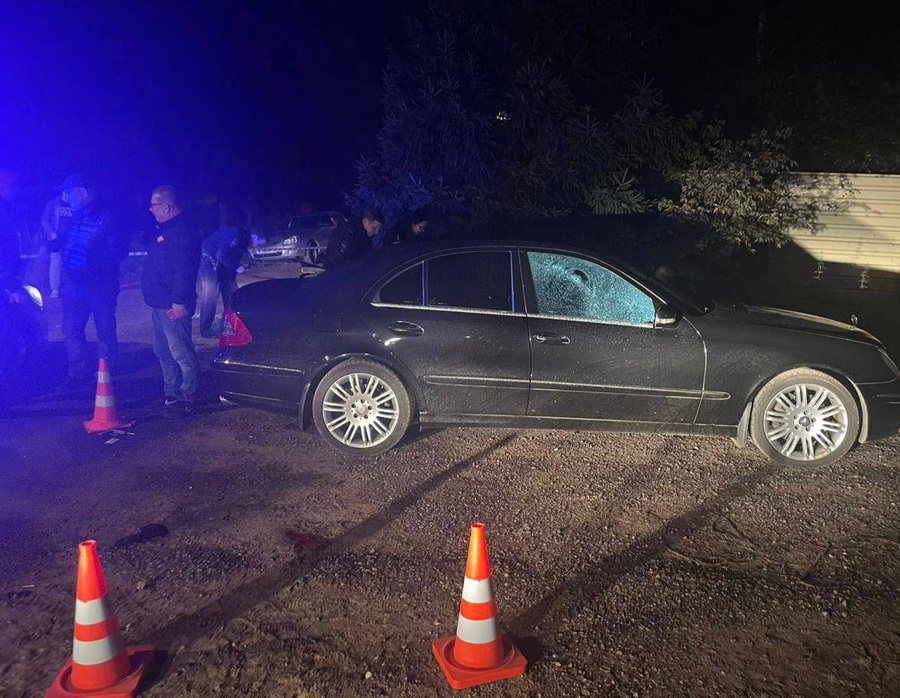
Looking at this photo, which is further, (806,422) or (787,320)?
(787,320)

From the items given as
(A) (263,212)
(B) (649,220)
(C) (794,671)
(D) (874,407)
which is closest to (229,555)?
(C) (794,671)

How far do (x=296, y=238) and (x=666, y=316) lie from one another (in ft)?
47.9

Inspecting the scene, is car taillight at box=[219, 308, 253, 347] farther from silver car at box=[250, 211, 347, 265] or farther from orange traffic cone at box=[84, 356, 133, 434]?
silver car at box=[250, 211, 347, 265]

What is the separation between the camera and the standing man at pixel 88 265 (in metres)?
6.43

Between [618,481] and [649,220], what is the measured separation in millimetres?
5974

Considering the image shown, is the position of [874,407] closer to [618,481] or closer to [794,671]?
[618,481]

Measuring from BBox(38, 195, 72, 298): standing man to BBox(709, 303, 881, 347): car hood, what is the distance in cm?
572

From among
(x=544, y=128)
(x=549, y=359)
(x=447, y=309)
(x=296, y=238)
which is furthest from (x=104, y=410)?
(x=296, y=238)

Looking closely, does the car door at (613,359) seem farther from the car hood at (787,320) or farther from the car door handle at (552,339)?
the car hood at (787,320)

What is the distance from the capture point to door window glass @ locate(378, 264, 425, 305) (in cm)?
500

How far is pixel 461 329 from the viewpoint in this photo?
4.88 meters

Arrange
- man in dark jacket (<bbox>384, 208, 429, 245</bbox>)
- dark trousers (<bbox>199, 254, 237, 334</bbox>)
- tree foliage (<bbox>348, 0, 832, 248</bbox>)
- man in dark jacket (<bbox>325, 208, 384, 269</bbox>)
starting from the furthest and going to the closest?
1. tree foliage (<bbox>348, 0, 832, 248</bbox>)
2. dark trousers (<bbox>199, 254, 237, 334</bbox>)
3. man in dark jacket (<bbox>384, 208, 429, 245</bbox>)
4. man in dark jacket (<bbox>325, 208, 384, 269</bbox>)

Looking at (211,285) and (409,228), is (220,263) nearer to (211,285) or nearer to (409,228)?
(211,285)

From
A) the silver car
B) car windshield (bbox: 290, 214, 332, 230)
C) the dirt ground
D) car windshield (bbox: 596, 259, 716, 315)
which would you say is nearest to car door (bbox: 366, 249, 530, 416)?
the dirt ground
